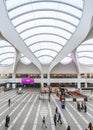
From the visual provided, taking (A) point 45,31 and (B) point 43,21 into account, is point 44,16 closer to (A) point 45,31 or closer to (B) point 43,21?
(B) point 43,21

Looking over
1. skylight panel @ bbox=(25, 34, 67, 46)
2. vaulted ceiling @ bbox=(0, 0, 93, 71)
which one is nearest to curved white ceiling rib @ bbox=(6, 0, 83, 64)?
vaulted ceiling @ bbox=(0, 0, 93, 71)

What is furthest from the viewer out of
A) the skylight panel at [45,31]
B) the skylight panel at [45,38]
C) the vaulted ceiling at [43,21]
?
the skylight panel at [45,38]

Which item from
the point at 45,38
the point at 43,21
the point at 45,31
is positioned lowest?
the point at 45,38

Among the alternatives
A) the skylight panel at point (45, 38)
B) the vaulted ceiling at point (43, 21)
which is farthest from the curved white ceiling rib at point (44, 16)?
the skylight panel at point (45, 38)

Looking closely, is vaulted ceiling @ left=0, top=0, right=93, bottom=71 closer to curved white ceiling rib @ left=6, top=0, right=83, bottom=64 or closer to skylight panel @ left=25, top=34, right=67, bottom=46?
curved white ceiling rib @ left=6, top=0, right=83, bottom=64

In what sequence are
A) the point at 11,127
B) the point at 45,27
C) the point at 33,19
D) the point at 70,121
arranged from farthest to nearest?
the point at 45,27, the point at 33,19, the point at 70,121, the point at 11,127

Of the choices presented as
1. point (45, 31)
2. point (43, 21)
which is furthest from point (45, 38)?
point (43, 21)

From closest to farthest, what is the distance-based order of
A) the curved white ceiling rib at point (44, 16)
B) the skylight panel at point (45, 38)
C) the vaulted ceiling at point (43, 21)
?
the vaulted ceiling at point (43, 21)
the curved white ceiling rib at point (44, 16)
the skylight panel at point (45, 38)

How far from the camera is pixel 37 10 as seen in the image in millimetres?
27609

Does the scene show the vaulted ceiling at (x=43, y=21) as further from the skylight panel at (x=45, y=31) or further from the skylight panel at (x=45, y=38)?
the skylight panel at (x=45, y=38)

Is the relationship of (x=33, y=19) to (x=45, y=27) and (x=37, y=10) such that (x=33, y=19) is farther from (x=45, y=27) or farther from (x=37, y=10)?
(x=45, y=27)

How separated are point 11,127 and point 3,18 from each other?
9.13 meters

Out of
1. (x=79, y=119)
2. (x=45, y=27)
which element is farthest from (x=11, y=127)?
(x=45, y=27)

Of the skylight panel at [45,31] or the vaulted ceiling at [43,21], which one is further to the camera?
the skylight panel at [45,31]
